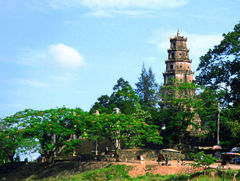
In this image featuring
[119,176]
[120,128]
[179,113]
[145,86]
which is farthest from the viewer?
[145,86]

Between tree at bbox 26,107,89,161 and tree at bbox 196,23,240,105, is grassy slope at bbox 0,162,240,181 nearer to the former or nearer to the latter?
tree at bbox 26,107,89,161

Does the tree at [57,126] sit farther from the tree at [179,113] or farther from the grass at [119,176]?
the tree at [179,113]

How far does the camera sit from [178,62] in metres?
57.8

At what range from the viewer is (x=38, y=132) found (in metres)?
40.8

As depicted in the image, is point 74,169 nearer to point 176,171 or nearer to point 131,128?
point 131,128

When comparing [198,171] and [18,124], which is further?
[18,124]

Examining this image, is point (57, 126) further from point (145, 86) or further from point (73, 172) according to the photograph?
point (145, 86)

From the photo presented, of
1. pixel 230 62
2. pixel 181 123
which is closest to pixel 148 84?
pixel 230 62

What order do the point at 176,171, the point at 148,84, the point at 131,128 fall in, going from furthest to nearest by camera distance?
the point at 148,84 → the point at 131,128 → the point at 176,171

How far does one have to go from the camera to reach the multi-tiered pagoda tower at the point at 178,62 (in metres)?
57.2

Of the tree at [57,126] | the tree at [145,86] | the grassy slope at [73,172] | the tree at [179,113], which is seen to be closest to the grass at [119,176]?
the grassy slope at [73,172]

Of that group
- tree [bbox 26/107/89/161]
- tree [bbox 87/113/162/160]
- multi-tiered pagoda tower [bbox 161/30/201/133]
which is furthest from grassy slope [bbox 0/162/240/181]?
multi-tiered pagoda tower [bbox 161/30/201/133]

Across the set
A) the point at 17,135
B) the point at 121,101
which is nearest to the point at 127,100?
the point at 121,101

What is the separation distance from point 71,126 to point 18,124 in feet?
21.1
